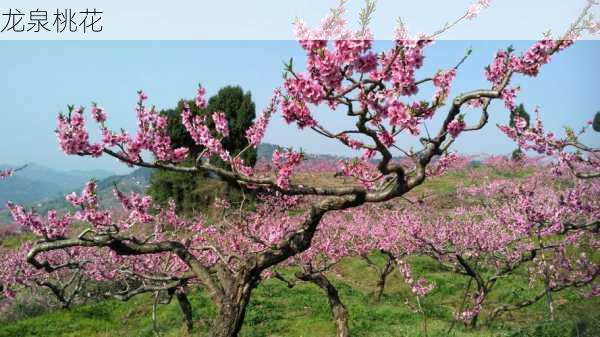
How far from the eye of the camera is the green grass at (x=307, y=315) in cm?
1373

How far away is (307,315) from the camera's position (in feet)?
51.7

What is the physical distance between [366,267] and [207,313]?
11.1 meters

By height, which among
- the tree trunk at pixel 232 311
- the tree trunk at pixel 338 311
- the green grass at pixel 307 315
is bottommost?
the green grass at pixel 307 315

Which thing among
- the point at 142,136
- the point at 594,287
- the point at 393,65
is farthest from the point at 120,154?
the point at 594,287

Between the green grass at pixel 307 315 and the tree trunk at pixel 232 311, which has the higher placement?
the tree trunk at pixel 232 311

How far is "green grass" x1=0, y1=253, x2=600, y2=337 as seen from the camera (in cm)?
1373

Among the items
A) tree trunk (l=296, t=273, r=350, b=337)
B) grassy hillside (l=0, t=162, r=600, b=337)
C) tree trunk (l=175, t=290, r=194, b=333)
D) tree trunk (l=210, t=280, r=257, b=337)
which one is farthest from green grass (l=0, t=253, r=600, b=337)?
tree trunk (l=210, t=280, r=257, b=337)

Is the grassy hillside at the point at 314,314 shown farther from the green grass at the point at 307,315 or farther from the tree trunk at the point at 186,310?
the tree trunk at the point at 186,310

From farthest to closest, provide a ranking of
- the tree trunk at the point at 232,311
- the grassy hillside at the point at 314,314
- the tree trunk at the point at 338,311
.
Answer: the grassy hillside at the point at 314,314
the tree trunk at the point at 338,311
the tree trunk at the point at 232,311

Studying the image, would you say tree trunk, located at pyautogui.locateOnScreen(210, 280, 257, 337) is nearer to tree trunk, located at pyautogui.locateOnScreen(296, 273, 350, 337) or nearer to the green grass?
tree trunk, located at pyautogui.locateOnScreen(296, 273, 350, 337)

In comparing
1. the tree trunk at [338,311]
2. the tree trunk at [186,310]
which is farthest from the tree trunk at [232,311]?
the tree trunk at [186,310]

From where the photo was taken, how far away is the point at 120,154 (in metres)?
5.68

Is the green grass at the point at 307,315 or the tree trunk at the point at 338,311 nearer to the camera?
the tree trunk at the point at 338,311

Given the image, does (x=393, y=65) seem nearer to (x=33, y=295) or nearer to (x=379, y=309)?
(x=379, y=309)
